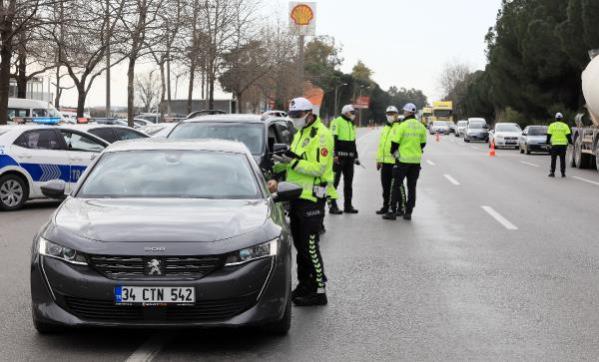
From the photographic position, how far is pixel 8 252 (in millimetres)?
10062

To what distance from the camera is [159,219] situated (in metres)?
5.81

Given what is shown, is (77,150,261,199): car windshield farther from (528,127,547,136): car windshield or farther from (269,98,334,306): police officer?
(528,127,547,136): car windshield

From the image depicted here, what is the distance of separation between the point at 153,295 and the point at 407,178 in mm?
8527

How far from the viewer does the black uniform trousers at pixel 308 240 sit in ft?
23.2

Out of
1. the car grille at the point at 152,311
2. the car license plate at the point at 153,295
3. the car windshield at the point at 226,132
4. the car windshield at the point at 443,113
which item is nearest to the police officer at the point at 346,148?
the car windshield at the point at 226,132

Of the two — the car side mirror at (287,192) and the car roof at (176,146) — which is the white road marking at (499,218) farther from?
the car side mirror at (287,192)

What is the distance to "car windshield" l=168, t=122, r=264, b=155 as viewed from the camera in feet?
41.3

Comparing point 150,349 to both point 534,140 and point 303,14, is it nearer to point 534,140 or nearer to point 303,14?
point 534,140

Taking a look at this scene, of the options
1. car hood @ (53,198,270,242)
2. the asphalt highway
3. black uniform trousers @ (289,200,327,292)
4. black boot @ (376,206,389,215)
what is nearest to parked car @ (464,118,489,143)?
the asphalt highway

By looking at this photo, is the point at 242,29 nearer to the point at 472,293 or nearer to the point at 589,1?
the point at 589,1

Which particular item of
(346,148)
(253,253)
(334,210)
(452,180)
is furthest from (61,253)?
(452,180)

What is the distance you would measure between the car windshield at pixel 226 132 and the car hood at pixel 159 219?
6.05 metres

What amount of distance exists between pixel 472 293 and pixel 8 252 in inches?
210

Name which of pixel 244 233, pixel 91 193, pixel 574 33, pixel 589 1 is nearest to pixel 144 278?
pixel 244 233
